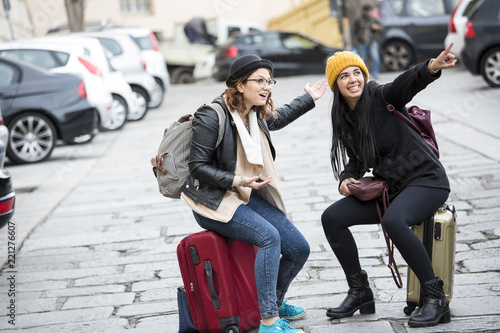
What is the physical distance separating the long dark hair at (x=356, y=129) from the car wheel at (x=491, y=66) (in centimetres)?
1053

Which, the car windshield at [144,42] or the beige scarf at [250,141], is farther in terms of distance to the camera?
the car windshield at [144,42]

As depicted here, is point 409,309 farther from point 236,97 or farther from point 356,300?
point 236,97

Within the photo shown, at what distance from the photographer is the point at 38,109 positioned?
11.7 meters

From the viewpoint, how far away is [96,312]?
483 centimetres

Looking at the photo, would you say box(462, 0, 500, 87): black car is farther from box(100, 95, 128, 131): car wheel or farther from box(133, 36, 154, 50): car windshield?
Result: box(133, 36, 154, 50): car windshield

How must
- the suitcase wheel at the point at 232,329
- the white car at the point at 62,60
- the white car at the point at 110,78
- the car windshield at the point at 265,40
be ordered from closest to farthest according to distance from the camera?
1. the suitcase wheel at the point at 232,329
2. the white car at the point at 62,60
3. the white car at the point at 110,78
4. the car windshield at the point at 265,40

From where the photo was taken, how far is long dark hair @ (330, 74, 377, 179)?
4145 millimetres

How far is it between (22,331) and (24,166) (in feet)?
23.6

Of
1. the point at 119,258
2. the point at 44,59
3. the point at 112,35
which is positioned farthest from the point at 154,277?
the point at 112,35

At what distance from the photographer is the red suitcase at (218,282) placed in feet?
13.3

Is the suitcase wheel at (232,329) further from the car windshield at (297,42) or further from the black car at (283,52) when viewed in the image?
the car windshield at (297,42)

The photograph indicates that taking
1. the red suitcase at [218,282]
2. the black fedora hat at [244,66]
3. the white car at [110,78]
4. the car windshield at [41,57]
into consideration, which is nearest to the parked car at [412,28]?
the white car at [110,78]

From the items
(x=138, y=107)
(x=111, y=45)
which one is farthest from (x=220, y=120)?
(x=111, y=45)

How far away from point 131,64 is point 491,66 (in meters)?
6.98
